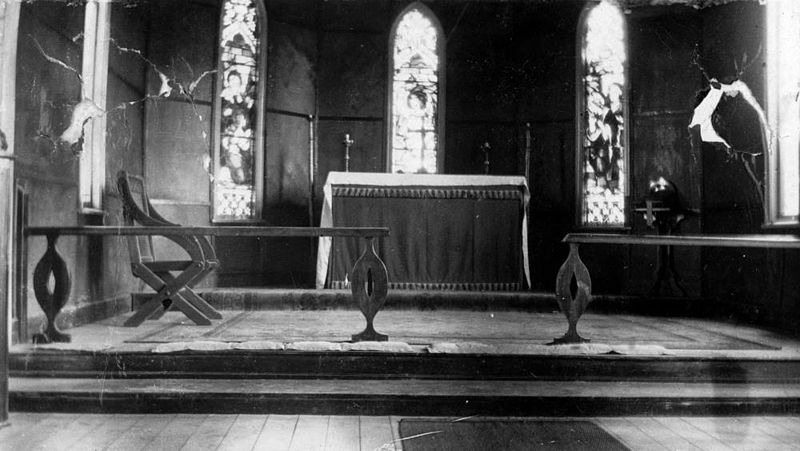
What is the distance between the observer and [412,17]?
7.87m

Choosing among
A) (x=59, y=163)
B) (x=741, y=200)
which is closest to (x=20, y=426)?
(x=59, y=163)

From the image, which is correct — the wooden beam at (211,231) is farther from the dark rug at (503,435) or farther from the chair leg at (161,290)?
the dark rug at (503,435)

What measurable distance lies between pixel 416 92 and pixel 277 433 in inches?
218

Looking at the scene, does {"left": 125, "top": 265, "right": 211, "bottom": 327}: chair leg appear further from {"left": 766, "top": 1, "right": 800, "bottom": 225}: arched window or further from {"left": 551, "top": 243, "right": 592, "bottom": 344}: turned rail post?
{"left": 766, "top": 1, "right": 800, "bottom": 225}: arched window

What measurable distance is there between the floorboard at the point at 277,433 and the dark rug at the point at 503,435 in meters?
0.45

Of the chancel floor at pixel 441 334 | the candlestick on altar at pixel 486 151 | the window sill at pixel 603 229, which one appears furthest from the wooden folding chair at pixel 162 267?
the window sill at pixel 603 229

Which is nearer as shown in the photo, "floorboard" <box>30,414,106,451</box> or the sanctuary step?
"floorboard" <box>30,414,106,451</box>

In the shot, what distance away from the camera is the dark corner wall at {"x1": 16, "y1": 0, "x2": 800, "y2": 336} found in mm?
5406

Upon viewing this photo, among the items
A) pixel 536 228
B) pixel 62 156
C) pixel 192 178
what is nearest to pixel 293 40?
pixel 192 178

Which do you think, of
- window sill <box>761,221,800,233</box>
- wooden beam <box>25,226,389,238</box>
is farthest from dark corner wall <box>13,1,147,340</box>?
window sill <box>761,221,800,233</box>

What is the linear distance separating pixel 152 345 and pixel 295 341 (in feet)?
2.30

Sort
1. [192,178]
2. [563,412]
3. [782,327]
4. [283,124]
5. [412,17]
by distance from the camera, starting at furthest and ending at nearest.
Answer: [412,17]
[283,124]
[192,178]
[782,327]
[563,412]

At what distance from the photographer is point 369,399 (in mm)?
3096

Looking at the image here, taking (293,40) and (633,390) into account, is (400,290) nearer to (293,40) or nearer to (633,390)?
(633,390)
